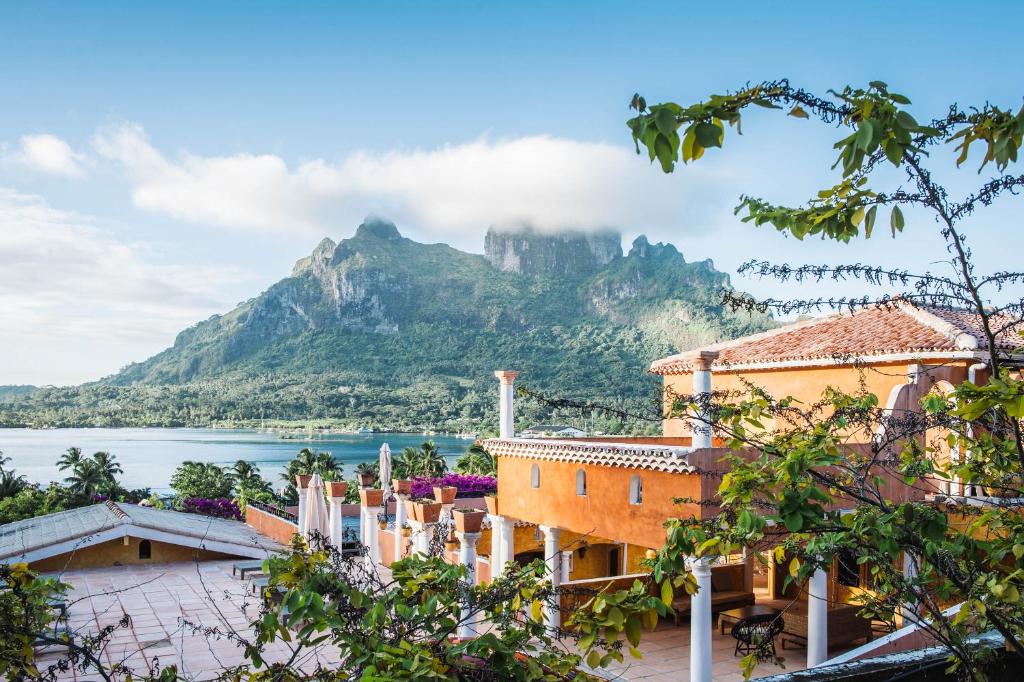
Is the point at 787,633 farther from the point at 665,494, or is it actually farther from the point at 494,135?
the point at 494,135

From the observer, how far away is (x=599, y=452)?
11344 mm

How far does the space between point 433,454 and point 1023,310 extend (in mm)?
38657

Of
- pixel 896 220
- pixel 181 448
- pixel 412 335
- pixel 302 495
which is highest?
pixel 412 335

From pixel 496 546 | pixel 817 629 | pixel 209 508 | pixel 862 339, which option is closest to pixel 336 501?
pixel 496 546

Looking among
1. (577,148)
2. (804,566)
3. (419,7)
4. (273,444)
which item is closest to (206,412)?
(273,444)

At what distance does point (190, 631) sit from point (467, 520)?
179 inches

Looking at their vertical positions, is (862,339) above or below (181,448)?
above

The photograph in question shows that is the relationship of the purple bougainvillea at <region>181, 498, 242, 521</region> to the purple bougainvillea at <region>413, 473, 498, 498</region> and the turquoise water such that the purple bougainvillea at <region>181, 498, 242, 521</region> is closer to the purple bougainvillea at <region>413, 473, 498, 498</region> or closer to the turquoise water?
the purple bougainvillea at <region>413, 473, 498, 498</region>

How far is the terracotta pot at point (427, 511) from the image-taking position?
12.9 metres

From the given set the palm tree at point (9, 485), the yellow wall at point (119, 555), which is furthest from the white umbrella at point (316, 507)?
the palm tree at point (9, 485)

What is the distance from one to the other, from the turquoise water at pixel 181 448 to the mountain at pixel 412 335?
3463 millimetres

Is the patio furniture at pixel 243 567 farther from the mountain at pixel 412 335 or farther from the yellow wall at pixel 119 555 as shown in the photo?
the mountain at pixel 412 335

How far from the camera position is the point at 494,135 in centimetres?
11281

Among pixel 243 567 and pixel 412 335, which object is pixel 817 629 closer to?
pixel 243 567
